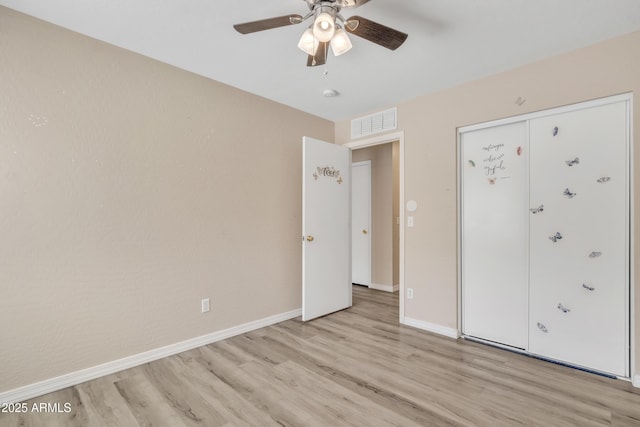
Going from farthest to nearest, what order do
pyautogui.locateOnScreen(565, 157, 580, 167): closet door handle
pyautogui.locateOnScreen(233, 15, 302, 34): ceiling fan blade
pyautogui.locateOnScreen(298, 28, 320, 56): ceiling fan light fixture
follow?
1. pyautogui.locateOnScreen(565, 157, 580, 167): closet door handle
2. pyautogui.locateOnScreen(298, 28, 320, 56): ceiling fan light fixture
3. pyautogui.locateOnScreen(233, 15, 302, 34): ceiling fan blade

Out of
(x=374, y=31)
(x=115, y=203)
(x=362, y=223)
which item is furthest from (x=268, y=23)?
(x=362, y=223)

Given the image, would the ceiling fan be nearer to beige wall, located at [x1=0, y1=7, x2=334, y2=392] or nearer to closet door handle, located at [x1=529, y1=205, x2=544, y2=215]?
beige wall, located at [x1=0, y1=7, x2=334, y2=392]

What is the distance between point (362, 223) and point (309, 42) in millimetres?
3632

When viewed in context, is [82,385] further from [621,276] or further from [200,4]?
[621,276]

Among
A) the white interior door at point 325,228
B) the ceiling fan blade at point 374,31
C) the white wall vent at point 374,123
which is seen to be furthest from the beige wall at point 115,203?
the ceiling fan blade at point 374,31

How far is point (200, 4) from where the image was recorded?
6.06 ft

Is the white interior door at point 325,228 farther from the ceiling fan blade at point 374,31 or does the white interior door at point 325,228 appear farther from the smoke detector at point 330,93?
the ceiling fan blade at point 374,31

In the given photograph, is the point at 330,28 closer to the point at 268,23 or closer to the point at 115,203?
A: the point at 268,23

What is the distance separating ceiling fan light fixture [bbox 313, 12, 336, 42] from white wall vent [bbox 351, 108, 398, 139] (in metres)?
1.91

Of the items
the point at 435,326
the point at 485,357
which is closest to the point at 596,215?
the point at 485,357

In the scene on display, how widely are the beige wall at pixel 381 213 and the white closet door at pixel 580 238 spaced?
233 centimetres

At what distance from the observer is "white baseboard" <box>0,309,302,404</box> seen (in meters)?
1.96

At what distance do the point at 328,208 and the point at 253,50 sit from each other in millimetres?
1872

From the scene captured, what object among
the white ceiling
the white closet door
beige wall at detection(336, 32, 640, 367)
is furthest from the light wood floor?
the white ceiling
